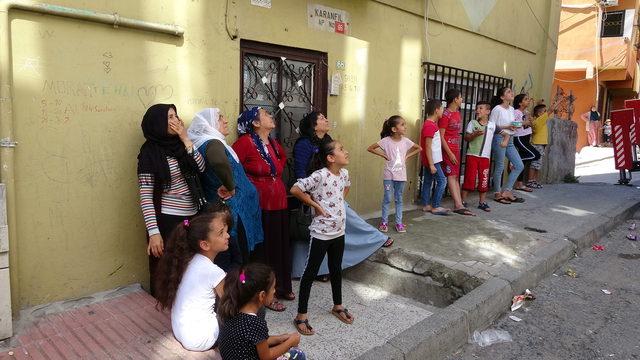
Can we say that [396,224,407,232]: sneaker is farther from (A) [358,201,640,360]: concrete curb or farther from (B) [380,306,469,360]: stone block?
(B) [380,306,469,360]: stone block

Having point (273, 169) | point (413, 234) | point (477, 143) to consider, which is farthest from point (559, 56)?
point (273, 169)

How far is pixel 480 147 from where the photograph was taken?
254 inches

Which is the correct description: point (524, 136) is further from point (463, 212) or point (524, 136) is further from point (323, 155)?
point (323, 155)

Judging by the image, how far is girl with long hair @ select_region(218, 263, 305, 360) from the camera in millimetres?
2264

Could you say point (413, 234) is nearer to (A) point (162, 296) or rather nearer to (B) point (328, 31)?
(B) point (328, 31)

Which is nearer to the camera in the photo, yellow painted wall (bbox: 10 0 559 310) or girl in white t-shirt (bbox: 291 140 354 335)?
yellow painted wall (bbox: 10 0 559 310)

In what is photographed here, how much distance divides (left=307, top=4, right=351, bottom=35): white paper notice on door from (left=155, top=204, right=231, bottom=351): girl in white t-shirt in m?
2.92

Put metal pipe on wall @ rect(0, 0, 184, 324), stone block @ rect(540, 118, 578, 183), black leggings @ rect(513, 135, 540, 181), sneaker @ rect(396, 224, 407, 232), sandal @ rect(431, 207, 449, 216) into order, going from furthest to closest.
→ stone block @ rect(540, 118, 578, 183), black leggings @ rect(513, 135, 540, 181), sandal @ rect(431, 207, 449, 216), sneaker @ rect(396, 224, 407, 232), metal pipe on wall @ rect(0, 0, 184, 324)

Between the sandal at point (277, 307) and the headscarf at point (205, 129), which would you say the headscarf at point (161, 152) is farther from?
the sandal at point (277, 307)

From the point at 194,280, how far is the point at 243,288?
1.56 ft

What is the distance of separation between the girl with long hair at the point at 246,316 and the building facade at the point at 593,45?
67.3 ft

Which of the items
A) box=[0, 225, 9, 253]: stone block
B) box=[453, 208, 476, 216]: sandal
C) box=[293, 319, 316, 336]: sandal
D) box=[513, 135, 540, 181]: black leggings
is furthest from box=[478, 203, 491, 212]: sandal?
box=[0, 225, 9, 253]: stone block

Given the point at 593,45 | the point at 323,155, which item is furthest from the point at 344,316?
the point at 593,45

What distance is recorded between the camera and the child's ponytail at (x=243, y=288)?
2277mm
